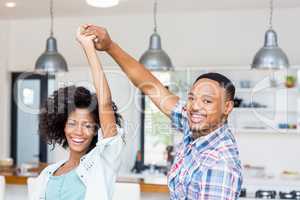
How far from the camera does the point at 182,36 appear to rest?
19.8 feet

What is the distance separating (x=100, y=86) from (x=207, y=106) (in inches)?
13.1

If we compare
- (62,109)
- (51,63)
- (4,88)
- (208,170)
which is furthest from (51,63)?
(208,170)

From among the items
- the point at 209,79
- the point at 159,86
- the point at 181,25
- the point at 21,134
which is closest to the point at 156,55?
the point at 181,25

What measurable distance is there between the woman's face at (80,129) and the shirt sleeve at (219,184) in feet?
1.80

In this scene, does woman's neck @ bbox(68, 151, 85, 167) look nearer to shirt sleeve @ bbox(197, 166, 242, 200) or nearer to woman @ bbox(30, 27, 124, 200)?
woman @ bbox(30, 27, 124, 200)

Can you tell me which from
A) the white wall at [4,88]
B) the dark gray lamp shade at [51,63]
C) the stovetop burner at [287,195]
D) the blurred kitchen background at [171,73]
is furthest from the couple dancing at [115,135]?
the white wall at [4,88]

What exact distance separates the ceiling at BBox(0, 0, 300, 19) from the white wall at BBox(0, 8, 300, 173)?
0.19 m

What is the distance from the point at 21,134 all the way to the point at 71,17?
1.92 meters

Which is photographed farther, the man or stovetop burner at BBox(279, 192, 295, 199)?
stovetop burner at BBox(279, 192, 295, 199)

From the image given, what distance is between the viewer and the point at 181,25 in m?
6.02

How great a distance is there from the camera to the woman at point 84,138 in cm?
143

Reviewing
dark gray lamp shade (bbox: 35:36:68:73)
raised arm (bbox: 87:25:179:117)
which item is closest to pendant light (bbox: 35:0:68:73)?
dark gray lamp shade (bbox: 35:36:68:73)

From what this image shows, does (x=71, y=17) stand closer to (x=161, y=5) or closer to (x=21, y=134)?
(x=161, y=5)

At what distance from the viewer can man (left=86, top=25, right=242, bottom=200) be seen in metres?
1.21
